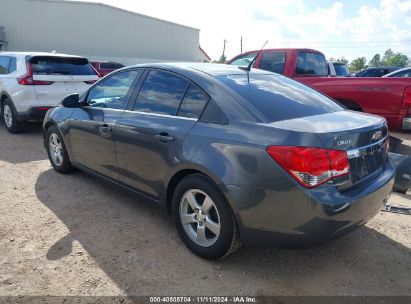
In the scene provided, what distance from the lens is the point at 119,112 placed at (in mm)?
3736

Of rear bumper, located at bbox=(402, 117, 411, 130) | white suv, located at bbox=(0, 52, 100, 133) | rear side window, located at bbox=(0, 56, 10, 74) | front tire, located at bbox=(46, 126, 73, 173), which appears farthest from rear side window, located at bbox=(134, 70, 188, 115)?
rear side window, located at bbox=(0, 56, 10, 74)

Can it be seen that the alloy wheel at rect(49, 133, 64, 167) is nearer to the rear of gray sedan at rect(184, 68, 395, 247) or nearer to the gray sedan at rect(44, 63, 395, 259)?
the gray sedan at rect(44, 63, 395, 259)

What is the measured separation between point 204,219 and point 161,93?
1276 millimetres

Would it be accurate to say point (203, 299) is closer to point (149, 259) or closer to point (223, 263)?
point (223, 263)

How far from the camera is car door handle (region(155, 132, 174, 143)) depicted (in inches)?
121

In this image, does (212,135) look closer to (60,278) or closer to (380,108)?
(60,278)

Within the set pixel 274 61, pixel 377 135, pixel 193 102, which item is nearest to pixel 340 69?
pixel 274 61

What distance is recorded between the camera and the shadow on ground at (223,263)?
269 cm

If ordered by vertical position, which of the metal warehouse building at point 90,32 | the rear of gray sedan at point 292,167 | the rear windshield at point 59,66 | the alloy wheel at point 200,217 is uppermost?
the metal warehouse building at point 90,32

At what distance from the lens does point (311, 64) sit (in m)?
7.67

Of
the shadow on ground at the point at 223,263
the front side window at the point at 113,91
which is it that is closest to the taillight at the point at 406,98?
the shadow on ground at the point at 223,263

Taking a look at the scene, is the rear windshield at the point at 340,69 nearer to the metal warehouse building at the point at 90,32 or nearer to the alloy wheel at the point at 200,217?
the alloy wheel at the point at 200,217

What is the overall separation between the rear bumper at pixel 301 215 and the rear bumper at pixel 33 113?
19.1 feet

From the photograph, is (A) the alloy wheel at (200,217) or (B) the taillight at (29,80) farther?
(B) the taillight at (29,80)
